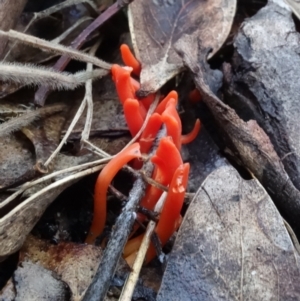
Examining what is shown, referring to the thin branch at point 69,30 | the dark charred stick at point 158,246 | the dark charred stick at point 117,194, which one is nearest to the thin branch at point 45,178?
the dark charred stick at point 117,194

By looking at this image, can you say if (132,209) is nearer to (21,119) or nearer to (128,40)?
(21,119)

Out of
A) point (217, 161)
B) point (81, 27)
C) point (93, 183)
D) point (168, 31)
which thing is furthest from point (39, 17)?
point (217, 161)

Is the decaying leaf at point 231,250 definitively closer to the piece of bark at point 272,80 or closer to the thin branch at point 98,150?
the piece of bark at point 272,80

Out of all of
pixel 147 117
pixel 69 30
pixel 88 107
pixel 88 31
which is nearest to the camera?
pixel 147 117

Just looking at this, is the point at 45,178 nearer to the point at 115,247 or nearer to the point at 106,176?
the point at 106,176

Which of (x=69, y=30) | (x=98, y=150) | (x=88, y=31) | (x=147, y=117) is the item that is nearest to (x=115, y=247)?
(x=98, y=150)

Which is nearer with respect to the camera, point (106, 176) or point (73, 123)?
point (106, 176)
